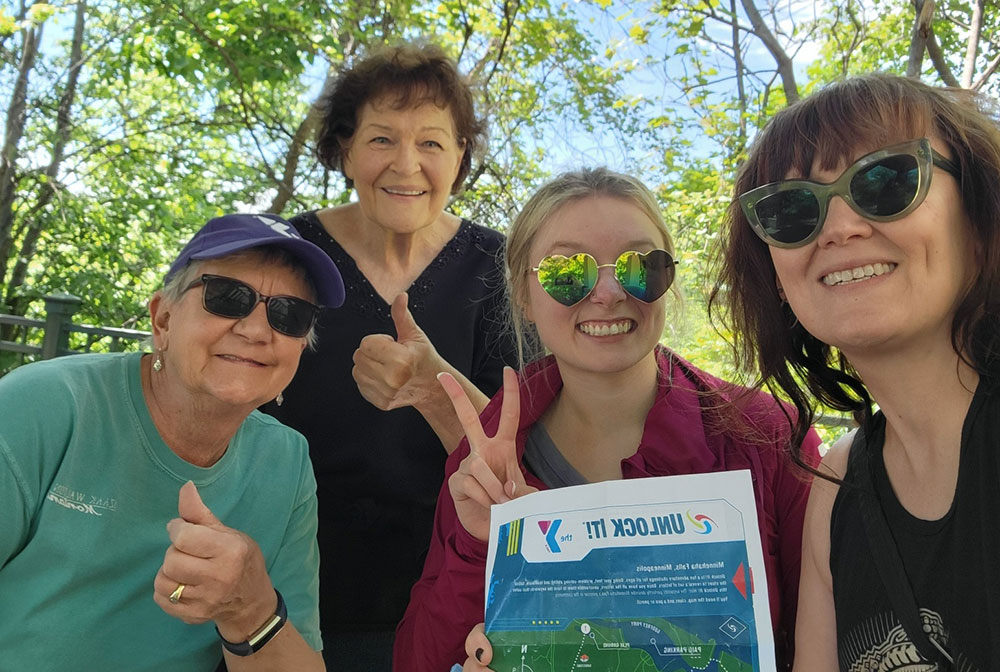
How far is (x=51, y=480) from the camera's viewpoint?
1.91m

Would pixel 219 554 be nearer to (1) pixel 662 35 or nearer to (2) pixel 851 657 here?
(2) pixel 851 657

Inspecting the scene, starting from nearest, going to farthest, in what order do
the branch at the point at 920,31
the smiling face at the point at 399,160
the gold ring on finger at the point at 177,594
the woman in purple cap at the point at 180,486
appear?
the gold ring on finger at the point at 177,594, the woman in purple cap at the point at 180,486, the smiling face at the point at 399,160, the branch at the point at 920,31

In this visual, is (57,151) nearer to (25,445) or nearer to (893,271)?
(25,445)

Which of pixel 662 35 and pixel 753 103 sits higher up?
pixel 662 35

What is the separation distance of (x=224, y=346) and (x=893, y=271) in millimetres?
1667

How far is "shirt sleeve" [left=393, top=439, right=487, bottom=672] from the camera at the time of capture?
1931 millimetres

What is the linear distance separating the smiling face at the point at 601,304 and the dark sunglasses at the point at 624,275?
0.02 meters

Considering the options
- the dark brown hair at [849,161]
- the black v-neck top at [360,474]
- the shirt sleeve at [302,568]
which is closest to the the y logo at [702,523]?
the dark brown hair at [849,161]

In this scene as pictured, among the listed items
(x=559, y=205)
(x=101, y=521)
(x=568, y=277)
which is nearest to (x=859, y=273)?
(x=568, y=277)

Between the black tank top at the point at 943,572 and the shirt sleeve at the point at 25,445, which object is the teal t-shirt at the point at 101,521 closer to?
the shirt sleeve at the point at 25,445

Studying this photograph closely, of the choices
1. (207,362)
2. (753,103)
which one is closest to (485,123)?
(207,362)

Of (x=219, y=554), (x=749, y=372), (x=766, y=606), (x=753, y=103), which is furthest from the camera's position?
(x=753, y=103)

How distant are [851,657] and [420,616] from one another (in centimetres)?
106

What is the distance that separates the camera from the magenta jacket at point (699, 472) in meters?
1.92
